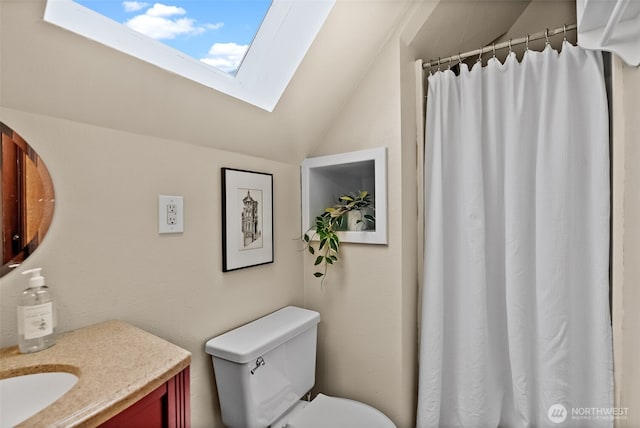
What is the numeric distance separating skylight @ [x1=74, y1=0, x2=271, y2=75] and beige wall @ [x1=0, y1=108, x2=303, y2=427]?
0.31 m

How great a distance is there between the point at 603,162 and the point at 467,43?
0.87m

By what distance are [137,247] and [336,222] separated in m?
0.84

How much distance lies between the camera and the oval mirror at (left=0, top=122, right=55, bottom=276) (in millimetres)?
715

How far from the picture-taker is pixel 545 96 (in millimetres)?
1192

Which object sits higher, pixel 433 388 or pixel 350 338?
pixel 350 338

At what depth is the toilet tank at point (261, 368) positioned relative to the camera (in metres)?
1.08

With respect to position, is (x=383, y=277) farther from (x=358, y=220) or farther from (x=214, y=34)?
(x=214, y=34)

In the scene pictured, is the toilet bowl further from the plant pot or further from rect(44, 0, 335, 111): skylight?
rect(44, 0, 335, 111): skylight

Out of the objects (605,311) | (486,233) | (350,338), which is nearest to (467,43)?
(486,233)

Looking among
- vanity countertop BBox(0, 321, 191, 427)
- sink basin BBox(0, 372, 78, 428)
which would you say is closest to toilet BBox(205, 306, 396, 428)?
vanity countertop BBox(0, 321, 191, 427)

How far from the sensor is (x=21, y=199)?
0.74 meters

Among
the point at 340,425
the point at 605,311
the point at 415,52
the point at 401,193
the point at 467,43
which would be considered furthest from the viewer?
the point at 467,43

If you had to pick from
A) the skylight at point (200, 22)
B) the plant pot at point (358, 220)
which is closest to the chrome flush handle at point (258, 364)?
the plant pot at point (358, 220)

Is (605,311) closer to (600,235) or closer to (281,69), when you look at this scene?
(600,235)
